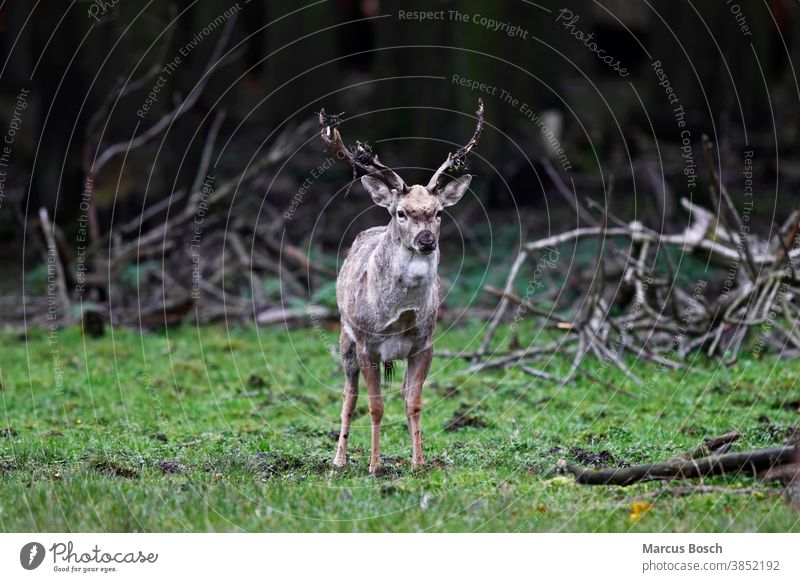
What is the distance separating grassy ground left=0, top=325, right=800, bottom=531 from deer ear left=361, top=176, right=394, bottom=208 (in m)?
2.57

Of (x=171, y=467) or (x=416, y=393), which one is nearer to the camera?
(x=416, y=393)

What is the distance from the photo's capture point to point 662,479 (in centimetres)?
993

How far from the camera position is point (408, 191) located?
10.3 metres

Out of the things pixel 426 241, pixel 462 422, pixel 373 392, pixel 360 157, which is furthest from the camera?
pixel 462 422

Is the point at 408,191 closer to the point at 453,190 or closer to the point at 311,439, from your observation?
the point at 453,190

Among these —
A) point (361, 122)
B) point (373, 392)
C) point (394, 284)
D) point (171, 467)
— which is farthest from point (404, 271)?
point (361, 122)

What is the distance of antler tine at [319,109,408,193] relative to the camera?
10.2 meters

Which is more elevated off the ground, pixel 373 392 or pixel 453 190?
pixel 453 190

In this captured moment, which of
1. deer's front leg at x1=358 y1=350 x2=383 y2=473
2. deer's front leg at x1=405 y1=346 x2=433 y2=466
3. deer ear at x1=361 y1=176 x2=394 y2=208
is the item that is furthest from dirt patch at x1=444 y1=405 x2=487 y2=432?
deer ear at x1=361 y1=176 x2=394 y2=208

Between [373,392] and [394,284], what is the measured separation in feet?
3.70

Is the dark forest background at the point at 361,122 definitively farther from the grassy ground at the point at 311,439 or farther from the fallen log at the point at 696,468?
the fallen log at the point at 696,468

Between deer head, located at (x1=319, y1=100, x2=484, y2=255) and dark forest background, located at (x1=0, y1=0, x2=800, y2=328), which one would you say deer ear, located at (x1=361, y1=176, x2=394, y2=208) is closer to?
deer head, located at (x1=319, y1=100, x2=484, y2=255)
